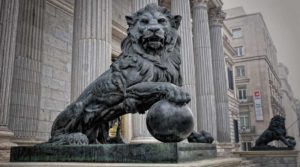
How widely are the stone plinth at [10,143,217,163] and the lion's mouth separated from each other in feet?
4.19

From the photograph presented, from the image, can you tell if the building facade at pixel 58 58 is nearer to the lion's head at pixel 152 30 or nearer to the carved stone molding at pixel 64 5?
the carved stone molding at pixel 64 5

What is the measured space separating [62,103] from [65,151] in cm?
936

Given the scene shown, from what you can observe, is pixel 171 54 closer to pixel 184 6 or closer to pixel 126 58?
pixel 126 58

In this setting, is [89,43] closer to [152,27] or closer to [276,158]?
[152,27]

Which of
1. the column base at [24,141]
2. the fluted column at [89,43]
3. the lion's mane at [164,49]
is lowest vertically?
the column base at [24,141]

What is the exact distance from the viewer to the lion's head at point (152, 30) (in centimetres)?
357

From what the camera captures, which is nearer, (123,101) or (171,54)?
(123,101)

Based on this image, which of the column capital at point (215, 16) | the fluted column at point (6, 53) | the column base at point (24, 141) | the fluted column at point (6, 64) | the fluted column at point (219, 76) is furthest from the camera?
the column capital at point (215, 16)

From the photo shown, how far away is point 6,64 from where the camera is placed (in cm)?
747

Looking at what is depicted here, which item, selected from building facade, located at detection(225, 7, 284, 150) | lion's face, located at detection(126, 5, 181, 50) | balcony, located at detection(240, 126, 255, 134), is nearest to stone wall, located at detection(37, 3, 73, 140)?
lion's face, located at detection(126, 5, 181, 50)

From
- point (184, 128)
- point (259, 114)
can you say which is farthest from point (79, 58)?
point (259, 114)

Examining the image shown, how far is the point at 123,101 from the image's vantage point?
352 cm

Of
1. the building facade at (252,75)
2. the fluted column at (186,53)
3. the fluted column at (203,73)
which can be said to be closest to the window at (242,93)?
the building facade at (252,75)

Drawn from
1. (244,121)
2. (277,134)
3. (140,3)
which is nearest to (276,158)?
(277,134)
